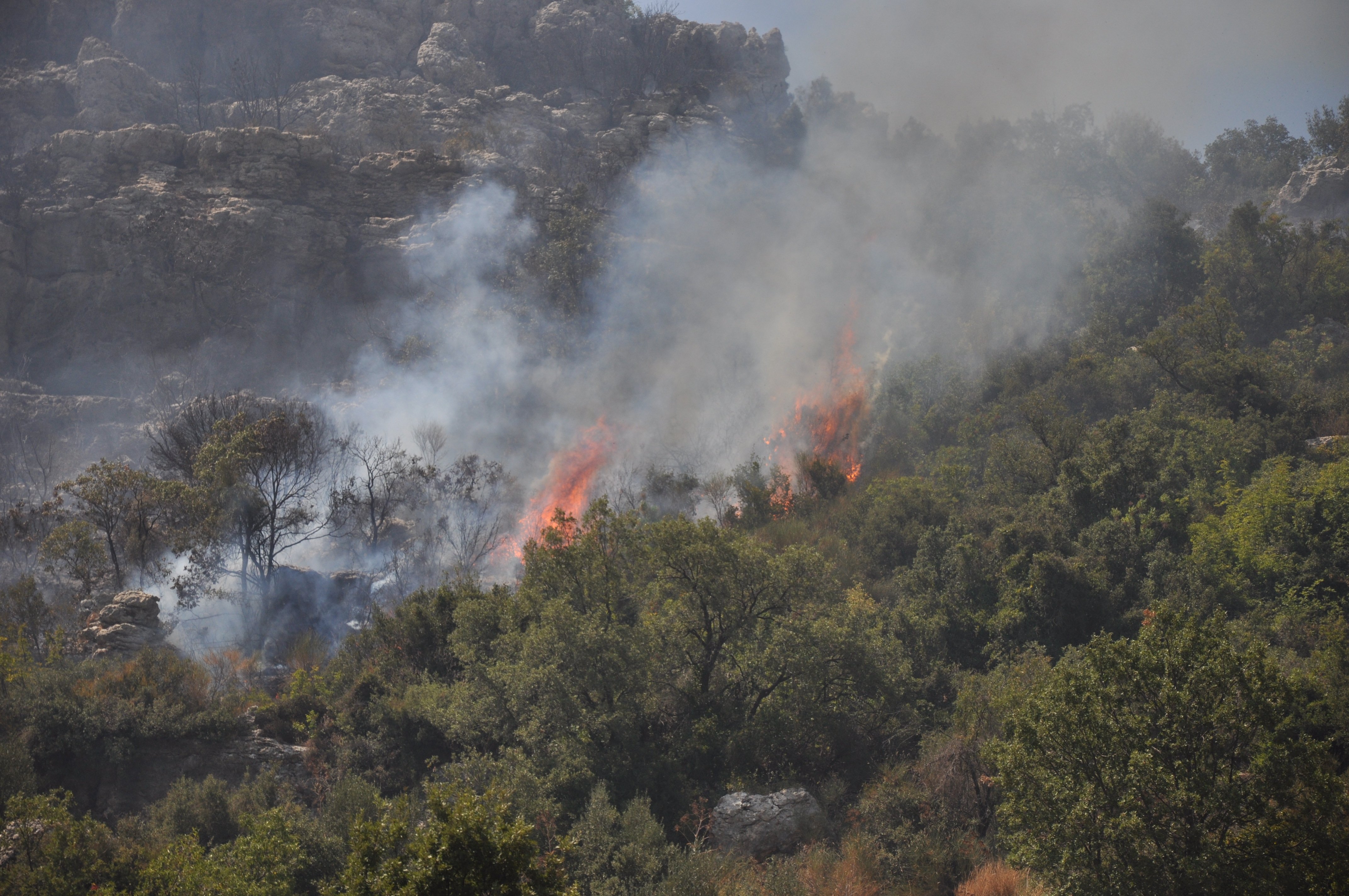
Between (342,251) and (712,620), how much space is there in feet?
173

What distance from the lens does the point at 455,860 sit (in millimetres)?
9500

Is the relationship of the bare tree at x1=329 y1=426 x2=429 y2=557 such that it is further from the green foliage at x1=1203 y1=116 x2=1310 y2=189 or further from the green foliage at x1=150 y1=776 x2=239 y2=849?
the green foliage at x1=1203 y1=116 x2=1310 y2=189

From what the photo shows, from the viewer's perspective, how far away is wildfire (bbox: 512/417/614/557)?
48594mm

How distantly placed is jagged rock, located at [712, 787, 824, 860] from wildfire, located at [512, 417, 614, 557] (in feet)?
90.5

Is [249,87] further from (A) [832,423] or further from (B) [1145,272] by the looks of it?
(B) [1145,272]

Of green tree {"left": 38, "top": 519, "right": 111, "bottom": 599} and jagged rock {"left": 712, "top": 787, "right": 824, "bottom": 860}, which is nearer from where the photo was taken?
jagged rock {"left": 712, "top": 787, "right": 824, "bottom": 860}

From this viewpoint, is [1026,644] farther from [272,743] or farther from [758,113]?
[758,113]

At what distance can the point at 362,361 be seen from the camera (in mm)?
59969

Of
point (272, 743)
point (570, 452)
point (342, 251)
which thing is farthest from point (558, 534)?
point (342, 251)

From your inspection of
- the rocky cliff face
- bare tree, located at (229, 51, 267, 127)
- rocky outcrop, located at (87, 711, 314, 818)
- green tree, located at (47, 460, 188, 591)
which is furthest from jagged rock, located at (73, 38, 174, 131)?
rocky outcrop, located at (87, 711, 314, 818)

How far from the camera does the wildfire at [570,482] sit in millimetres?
48594

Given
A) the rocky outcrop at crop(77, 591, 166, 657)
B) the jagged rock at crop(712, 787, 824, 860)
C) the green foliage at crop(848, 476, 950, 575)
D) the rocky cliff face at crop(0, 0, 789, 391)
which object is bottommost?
the jagged rock at crop(712, 787, 824, 860)

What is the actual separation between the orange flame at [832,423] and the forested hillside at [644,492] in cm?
30

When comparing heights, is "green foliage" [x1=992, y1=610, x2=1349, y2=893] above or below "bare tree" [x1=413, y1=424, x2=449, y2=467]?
below
